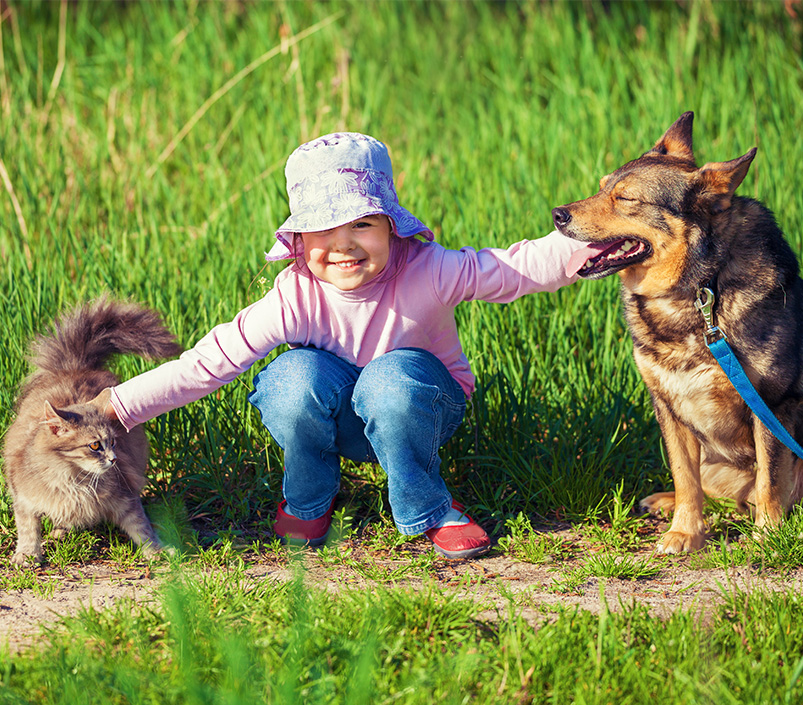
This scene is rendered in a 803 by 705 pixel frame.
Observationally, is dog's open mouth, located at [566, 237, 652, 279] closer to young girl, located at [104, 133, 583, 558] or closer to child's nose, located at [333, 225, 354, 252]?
young girl, located at [104, 133, 583, 558]

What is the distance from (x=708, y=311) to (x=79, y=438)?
2.16 metres

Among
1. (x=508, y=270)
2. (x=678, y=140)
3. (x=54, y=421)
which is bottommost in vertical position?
(x=54, y=421)

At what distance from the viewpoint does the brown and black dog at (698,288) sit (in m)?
2.70

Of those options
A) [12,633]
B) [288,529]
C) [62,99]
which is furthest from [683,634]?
[62,99]

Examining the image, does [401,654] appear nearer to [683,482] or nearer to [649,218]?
[683,482]

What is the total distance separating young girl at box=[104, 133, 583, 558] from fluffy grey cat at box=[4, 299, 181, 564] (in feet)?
0.59

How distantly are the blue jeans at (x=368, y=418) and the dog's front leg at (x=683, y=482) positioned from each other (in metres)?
0.78

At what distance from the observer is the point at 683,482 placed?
9.66 ft

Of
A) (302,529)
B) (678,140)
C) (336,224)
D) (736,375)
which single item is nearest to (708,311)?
(736,375)

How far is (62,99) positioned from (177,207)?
2304 millimetres

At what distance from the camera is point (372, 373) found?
9.09ft

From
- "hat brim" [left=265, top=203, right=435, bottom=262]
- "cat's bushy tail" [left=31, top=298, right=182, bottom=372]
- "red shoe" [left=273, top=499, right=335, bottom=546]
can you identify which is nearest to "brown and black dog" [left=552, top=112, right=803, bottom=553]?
"hat brim" [left=265, top=203, right=435, bottom=262]

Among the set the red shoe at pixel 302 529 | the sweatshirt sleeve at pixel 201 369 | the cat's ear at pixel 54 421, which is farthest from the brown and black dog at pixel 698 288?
the cat's ear at pixel 54 421

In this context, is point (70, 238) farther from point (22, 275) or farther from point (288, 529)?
point (288, 529)
